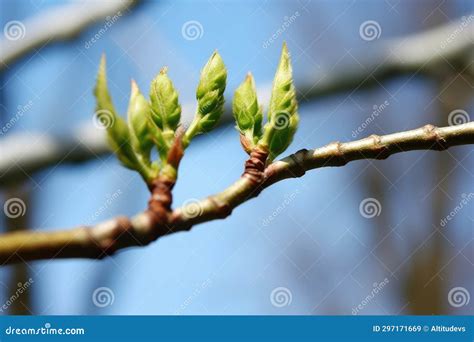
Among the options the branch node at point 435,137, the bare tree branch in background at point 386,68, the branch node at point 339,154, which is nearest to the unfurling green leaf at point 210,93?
the branch node at point 339,154

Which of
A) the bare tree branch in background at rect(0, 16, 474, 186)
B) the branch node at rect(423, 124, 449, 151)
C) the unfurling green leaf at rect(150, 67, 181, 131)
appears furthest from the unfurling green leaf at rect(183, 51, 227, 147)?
the bare tree branch in background at rect(0, 16, 474, 186)

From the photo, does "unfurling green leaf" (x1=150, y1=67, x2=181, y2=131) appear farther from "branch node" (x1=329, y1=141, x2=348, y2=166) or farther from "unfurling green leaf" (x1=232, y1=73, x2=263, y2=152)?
"branch node" (x1=329, y1=141, x2=348, y2=166)

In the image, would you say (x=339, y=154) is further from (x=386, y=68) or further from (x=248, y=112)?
(x=386, y=68)

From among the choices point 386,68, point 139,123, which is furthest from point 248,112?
point 386,68

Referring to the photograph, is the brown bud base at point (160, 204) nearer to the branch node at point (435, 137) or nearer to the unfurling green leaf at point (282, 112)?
the unfurling green leaf at point (282, 112)

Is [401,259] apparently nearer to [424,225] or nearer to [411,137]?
[424,225]

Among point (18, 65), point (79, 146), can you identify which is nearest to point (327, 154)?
point (79, 146)
